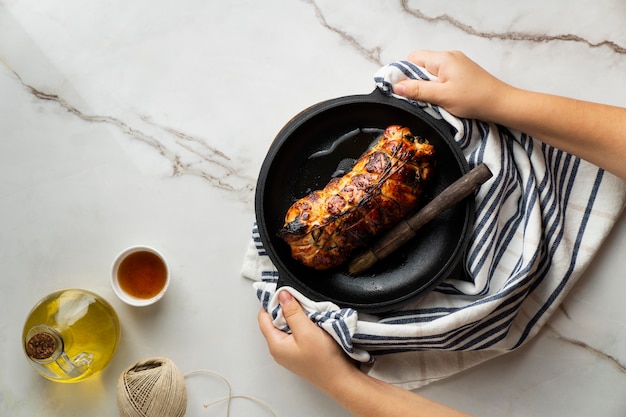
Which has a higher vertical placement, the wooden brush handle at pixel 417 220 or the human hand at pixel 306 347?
the wooden brush handle at pixel 417 220

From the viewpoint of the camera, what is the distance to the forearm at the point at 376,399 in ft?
5.32

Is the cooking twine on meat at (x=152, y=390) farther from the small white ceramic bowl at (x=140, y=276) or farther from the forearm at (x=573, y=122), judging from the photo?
Result: the forearm at (x=573, y=122)

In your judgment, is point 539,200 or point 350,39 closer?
point 539,200

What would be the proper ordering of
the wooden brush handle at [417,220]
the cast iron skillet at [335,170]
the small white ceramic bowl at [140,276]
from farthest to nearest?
the small white ceramic bowl at [140,276]
the cast iron skillet at [335,170]
the wooden brush handle at [417,220]

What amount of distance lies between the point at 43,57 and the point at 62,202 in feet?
1.57

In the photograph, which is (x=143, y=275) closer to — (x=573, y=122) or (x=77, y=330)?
(x=77, y=330)

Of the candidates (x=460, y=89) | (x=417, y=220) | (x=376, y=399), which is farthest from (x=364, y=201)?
(x=376, y=399)

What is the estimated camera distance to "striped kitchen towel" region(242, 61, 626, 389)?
1642mm

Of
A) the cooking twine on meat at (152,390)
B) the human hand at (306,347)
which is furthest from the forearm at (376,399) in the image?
the cooking twine on meat at (152,390)

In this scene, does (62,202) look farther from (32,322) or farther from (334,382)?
(334,382)

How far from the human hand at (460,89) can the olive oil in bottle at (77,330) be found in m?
1.12

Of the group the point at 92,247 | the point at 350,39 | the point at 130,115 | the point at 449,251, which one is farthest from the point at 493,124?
the point at 92,247

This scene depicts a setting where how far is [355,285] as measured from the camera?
5.73 feet

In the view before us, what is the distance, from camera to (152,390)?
1.69 meters
